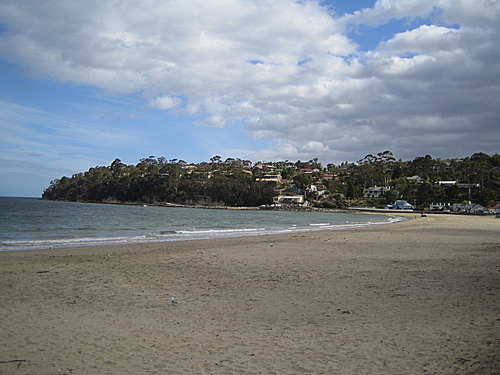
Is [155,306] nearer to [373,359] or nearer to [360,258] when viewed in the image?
[373,359]

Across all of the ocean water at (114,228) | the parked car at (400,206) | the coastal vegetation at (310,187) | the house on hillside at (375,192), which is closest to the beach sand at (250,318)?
the ocean water at (114,228)

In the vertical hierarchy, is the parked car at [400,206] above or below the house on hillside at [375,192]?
below

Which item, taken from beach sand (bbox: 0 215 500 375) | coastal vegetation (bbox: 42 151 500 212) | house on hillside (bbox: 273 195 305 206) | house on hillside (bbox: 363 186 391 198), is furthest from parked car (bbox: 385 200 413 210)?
beach sand (bbox: 0 215 500 375)

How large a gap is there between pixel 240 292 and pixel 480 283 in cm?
581

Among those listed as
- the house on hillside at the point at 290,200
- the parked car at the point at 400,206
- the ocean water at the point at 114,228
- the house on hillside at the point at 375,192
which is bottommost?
the ocean water at the point at 114,228

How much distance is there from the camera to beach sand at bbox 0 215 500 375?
15.1 ft

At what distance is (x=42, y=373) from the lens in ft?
14.3

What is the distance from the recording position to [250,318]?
646cm

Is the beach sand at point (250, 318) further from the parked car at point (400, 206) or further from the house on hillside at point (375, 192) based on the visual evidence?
the house on hillside at point (375, 192)

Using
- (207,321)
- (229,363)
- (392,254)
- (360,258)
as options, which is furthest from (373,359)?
(392,254)

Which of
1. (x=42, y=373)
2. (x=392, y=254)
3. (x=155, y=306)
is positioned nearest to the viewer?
(x=42, y=373)

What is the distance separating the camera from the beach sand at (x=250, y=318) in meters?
4.60

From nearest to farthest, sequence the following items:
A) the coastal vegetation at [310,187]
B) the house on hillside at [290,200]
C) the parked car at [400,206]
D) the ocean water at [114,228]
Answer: the ocean water at [114,228], the parked car at [400,206], the coastal vegetation at [310,187], the house on hillside at [290,200]

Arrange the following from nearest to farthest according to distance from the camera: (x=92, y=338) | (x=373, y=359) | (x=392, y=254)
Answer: (x=373, y=359) < (x=92, y=338) < (x=392, y=254)
